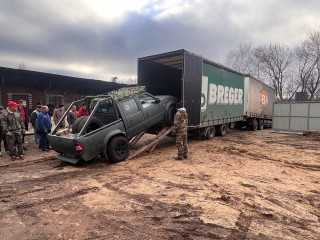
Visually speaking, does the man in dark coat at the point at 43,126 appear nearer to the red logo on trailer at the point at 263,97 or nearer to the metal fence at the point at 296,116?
the red logo on trailer at the point at 263,97

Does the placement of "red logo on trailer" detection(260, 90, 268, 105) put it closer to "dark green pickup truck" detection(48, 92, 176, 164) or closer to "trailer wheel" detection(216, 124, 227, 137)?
"trailer wheel" detection(216, 124, 227, 137)

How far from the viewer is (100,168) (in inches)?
310

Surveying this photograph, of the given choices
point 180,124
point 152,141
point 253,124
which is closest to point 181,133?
point 180,124

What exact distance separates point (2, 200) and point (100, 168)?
2.91m

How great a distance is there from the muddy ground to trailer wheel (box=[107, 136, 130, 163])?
0.27m

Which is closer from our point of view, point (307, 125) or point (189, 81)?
point (189, 81)

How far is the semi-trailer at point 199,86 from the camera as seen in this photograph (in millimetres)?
11055

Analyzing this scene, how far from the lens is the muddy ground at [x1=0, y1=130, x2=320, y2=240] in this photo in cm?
405

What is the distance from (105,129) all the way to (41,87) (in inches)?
544

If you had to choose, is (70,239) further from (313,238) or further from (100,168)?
(100,168)

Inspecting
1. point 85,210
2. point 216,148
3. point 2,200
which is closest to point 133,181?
point 85,210

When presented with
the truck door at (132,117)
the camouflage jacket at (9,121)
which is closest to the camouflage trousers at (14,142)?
the camouflage jacket at (9,121)

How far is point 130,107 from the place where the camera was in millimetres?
9219

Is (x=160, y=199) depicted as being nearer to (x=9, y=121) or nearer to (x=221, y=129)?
(x=9, y=121)
